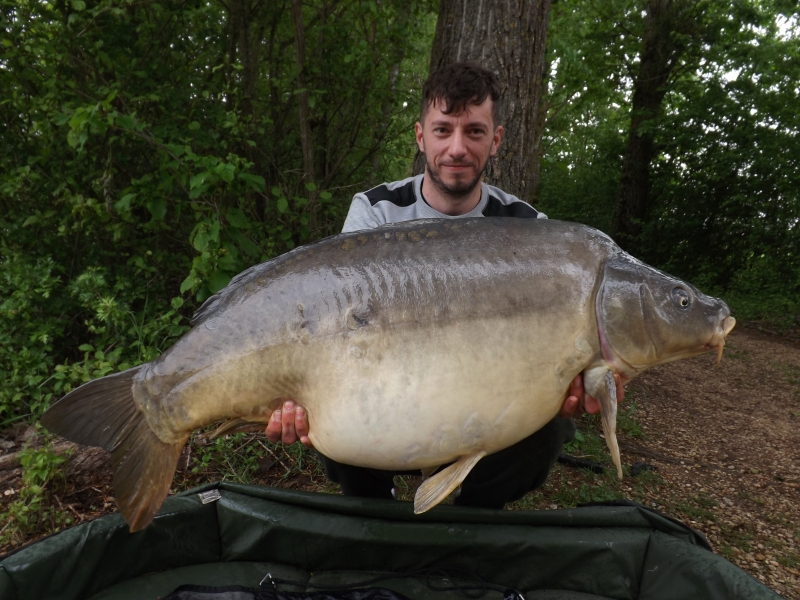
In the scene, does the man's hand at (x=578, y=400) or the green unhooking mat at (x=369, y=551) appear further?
the green unhooking mat at (x=369, y=551)

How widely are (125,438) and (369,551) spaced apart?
784 millimetres

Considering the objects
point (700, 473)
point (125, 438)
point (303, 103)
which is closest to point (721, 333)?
point (125, 438)

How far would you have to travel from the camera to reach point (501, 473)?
6.19 ft

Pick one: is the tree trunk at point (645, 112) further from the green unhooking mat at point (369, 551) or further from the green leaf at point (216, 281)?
the green unhooking mat at point (369, 551)

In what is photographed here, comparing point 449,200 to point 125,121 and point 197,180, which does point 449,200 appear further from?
point 125,121

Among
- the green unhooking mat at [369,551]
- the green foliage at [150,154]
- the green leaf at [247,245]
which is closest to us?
the green unhooking mat at [369,551]

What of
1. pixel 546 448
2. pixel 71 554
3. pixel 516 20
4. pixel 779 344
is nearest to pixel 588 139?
pixel 779 344

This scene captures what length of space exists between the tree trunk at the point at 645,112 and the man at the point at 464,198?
5.99 meters

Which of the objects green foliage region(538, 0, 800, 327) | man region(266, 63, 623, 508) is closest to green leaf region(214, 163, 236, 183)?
man region(266, 63, 623, 508)

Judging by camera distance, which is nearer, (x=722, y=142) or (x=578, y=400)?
(x=578, y=400)

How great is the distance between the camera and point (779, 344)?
231 inches

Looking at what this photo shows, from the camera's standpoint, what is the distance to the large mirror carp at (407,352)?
4.36 feet

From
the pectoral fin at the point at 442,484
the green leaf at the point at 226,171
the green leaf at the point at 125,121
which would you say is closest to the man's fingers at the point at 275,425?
the pectoral fin at the point at 442,484

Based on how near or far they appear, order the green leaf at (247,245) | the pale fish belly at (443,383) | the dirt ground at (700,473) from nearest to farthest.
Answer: the pale fish belly at (443,383) → the dirt ground at (700,473) → the green leaf at (247,245)
